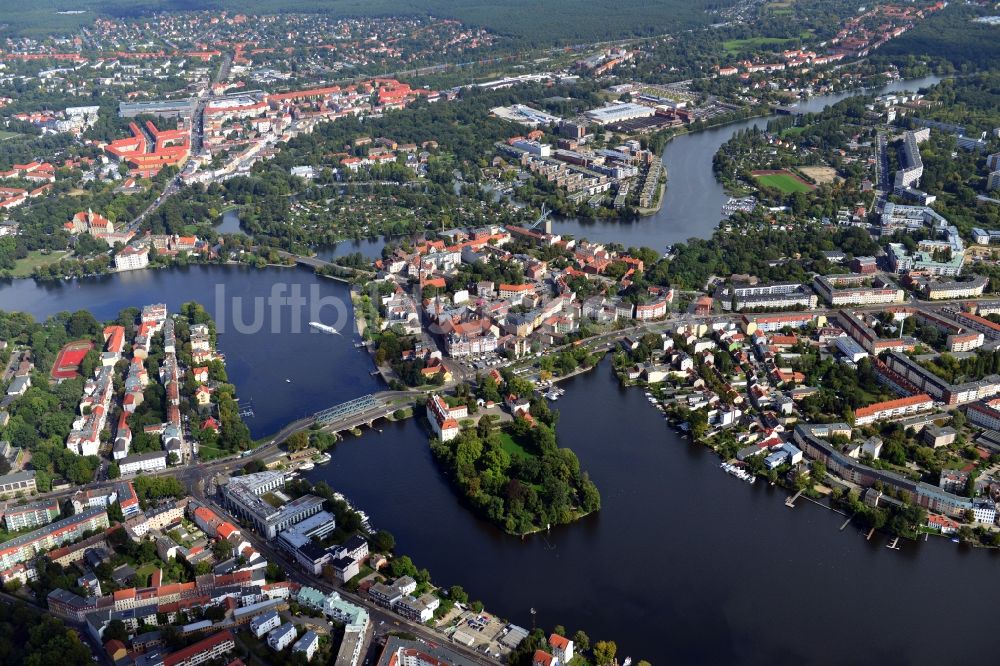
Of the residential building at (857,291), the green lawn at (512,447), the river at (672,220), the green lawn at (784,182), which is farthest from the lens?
the green lawn at (784,182)

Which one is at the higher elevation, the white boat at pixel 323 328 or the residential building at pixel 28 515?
the residential building at pixel 28 515

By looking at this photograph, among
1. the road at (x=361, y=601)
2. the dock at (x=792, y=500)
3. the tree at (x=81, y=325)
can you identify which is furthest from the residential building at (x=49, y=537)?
the dock at (x=792, y=500)

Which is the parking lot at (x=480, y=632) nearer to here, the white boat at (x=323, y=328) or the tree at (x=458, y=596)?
the tree at (x=458, y=596)

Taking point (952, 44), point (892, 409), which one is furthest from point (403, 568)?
point (952, 44)

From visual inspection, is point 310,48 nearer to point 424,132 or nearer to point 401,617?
point 424,132

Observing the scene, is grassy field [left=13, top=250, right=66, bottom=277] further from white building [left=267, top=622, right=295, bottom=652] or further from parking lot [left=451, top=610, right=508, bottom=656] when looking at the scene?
parking lot [left=451, top=610, right=508, bottom=656]
